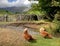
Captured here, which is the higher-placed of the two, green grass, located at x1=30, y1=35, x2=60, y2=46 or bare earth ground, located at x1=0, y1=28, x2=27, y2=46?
bare earth ground, located at x1=0, y1=28, x2=27, y2=46

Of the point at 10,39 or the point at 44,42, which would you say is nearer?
the point at 10,39

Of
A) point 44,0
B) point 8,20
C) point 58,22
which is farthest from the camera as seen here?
point 8,20

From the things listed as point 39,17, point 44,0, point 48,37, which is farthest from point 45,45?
point 39,17

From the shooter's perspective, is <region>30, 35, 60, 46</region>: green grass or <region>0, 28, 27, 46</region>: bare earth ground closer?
<region>0, 28, 27, 46</region>: bare earth ground

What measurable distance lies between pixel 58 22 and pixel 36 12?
11.0 m

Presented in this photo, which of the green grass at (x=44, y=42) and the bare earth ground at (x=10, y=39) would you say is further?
the green grass at (x=44, y=42)

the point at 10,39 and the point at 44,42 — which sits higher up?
the point at 10,39

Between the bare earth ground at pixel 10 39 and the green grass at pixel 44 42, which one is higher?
the bare earth ground at pixel 10 39

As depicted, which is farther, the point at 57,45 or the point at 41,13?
the point at 41,13

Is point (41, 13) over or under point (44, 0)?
under

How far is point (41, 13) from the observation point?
102 ft

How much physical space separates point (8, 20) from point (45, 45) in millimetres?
15912

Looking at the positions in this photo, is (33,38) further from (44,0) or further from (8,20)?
(8,20)

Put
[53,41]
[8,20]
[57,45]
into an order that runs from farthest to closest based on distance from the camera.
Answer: [8,20], [53,41], [57,45]
